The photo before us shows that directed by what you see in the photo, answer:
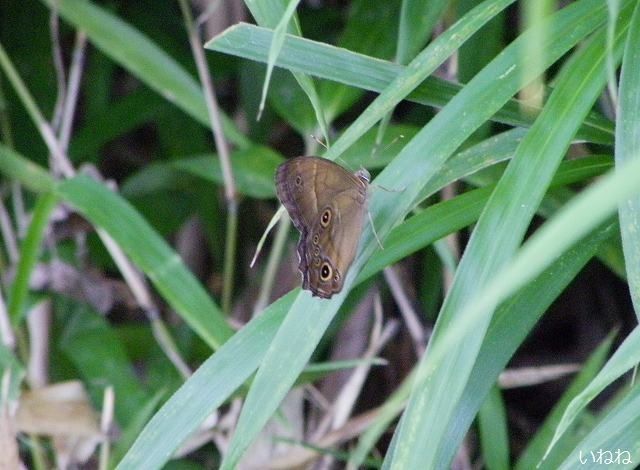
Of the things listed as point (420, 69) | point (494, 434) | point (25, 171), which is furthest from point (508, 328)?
point (25, 171)

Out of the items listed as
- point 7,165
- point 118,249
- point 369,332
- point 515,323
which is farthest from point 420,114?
point 515,323

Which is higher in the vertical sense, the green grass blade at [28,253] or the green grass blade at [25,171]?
the green grass blade at [25,171]

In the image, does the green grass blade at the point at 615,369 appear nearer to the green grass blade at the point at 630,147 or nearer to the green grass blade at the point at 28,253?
the green grass blade at the point at 630,147

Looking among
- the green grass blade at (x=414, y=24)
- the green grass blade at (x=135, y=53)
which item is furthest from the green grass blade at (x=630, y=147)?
the green grass blade at (x=135, y=53)

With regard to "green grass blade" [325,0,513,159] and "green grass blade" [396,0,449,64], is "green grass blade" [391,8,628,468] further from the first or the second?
"green grass blade" [396,0,449,64]

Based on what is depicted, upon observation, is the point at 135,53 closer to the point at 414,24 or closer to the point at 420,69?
the point at 414,24

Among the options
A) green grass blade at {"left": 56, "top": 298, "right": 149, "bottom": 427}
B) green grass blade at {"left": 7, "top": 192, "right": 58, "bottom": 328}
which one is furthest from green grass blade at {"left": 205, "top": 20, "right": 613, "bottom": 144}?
green grass blade at {"left": 56, "top": 298, "right": 149, "bottom": 427}

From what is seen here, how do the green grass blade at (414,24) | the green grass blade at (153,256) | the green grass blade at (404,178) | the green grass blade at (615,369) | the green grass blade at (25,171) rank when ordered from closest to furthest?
1. the green grass blade at (615,369)
2. the green grass blade at (404,178)
3. the green grass blade at (414,24)
4. the green grass blade at (153,256)
5. the green grass blade at (25,171)
